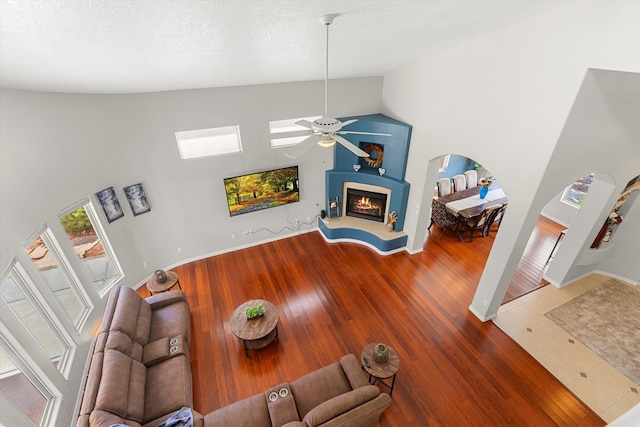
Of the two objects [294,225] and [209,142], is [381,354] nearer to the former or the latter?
[294,225]

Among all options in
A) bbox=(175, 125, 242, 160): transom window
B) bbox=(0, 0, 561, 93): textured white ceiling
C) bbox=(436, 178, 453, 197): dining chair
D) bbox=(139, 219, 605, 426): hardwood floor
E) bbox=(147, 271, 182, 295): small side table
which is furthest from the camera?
bbox=(436, 178, 453, 197): dining chair

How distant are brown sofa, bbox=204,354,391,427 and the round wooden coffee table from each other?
0.92 metres

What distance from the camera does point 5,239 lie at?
10.5 feet

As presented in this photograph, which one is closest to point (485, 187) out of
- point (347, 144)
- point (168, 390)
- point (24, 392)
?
point (347, 144)

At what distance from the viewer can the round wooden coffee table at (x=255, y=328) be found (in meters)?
4.43

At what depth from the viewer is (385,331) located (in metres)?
5.09

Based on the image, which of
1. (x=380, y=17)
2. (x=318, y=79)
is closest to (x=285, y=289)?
(x=318, y=79)

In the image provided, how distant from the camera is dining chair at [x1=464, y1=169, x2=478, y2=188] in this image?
8594mm

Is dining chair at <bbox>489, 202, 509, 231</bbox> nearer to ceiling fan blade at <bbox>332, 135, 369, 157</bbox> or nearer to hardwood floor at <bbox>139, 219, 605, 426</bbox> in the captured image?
hardwood floor at <bbox>139, 219, 605, 426</bbox>

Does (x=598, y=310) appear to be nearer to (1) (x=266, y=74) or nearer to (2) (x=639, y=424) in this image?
(2) (x=639, y=424)

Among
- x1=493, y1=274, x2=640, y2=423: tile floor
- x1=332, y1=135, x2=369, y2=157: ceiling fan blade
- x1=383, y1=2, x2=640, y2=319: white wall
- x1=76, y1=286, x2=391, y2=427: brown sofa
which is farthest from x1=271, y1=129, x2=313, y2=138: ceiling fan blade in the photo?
x1=493, y1=274, x2=640, y2=423: tile floor

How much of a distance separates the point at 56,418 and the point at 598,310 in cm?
874

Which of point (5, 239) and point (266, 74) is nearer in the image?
point (5, 239)

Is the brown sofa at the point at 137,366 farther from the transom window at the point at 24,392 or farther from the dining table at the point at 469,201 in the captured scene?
the dining table at the point at 469,201
